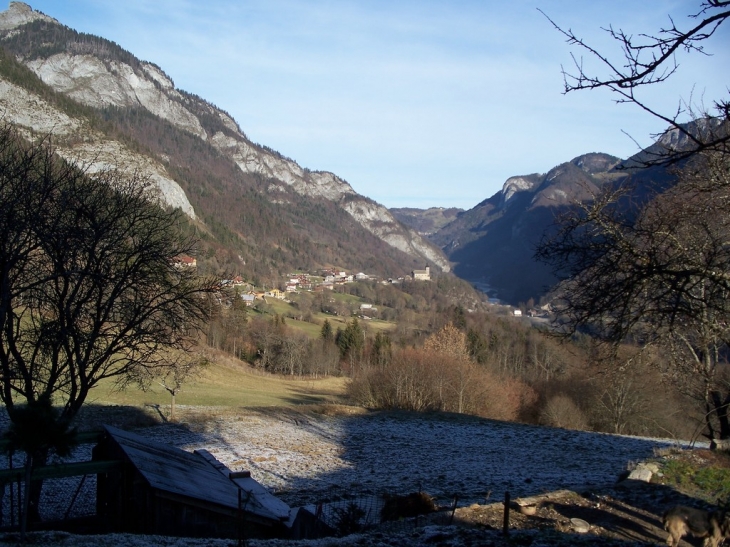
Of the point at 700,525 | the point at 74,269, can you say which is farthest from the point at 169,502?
the point at 700,525

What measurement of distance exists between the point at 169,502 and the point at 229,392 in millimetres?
36244

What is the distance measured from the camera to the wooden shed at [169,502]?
27.8 feet

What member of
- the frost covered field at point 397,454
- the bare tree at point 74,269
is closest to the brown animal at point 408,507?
the frost covered field at point 397,454

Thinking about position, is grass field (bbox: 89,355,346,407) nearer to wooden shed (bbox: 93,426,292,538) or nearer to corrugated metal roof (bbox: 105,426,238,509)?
corrugated metal roof (bbox: 105,426,238,509)

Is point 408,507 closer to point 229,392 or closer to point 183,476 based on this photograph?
point 183,476

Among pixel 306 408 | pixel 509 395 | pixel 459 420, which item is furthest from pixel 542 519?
pixel 509 395

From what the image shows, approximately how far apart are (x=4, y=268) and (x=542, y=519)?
9479 millimetres

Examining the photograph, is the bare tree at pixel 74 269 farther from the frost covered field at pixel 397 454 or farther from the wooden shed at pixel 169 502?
the frost covered field at pixel 397 454

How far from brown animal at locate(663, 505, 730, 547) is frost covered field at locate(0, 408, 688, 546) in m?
2.63

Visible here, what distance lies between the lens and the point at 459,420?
95.1ft

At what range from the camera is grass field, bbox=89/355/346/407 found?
34.2 m

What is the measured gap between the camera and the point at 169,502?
28.1 ft

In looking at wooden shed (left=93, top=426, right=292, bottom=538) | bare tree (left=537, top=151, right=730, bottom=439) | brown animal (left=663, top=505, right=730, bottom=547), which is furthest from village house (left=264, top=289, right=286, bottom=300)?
brown animal (left=663, top=505, right=730, bottom=547)

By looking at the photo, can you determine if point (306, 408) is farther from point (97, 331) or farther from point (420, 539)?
point (420, 539)
